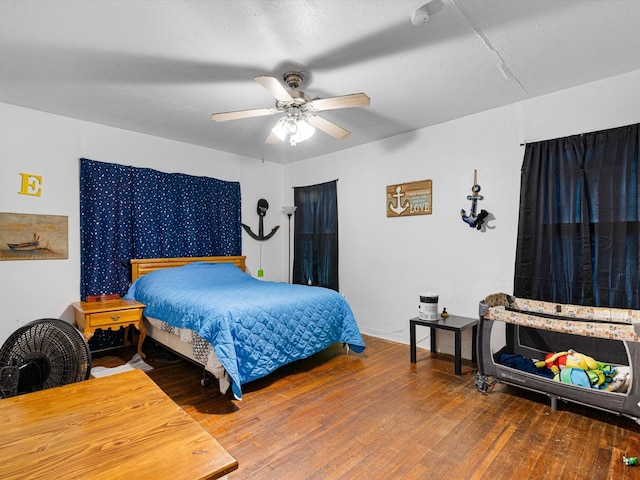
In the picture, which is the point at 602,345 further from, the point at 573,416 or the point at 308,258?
the point at 308,258

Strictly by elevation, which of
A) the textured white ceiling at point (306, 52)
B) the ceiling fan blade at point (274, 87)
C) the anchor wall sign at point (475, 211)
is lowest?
the anchor wall sign at point (475, 211)

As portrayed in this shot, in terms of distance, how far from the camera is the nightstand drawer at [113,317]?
9.96 feet

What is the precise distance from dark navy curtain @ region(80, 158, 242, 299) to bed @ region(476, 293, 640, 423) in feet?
10.9

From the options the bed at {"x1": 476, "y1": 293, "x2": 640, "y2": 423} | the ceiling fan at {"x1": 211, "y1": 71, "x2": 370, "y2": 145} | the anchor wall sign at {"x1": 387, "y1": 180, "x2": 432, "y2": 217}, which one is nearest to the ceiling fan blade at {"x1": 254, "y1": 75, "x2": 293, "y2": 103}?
the ceiling fan at {"x1": 211, "y1": 71, "x2": 370, "y2": 145}

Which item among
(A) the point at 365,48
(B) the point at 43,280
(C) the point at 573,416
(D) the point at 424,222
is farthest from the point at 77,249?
(C) the point at 573,416

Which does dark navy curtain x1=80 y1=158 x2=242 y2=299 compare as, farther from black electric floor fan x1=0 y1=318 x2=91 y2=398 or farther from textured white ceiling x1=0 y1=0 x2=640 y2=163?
black electric floor fan x1=0 y1=318 x2=91 y2=398

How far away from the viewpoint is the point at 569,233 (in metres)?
2.80

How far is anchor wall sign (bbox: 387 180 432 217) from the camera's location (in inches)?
148

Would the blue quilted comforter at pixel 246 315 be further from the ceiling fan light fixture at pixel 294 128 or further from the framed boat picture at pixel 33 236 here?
the ceiling fan light fixture at pixel 294 128

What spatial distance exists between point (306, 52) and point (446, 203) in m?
2.15

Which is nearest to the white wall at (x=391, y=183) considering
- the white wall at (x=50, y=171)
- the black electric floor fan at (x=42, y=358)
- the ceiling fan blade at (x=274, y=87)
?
the white wall at (x=50, y=171)

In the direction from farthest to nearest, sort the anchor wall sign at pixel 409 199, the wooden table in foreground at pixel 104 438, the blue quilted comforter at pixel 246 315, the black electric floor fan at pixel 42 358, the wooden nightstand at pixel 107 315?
the anchor wall sign at pixel 409 199
the wooden nightstand at pixel 107 315
the blue quilted comforter at pixel 246 315
the black electric floor fan at pixel 42 358
the wooden table in foreground at pixel 104 438

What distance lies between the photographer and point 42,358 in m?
1.17

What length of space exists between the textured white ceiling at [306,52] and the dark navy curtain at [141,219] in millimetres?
742
